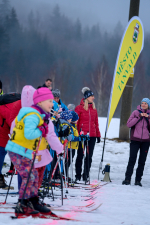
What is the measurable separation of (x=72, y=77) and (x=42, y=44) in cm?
497

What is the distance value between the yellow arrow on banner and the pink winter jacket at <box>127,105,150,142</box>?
2.60ft

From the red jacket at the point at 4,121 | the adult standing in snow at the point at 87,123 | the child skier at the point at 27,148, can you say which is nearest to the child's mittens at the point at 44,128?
the child skier at the point at 27,148

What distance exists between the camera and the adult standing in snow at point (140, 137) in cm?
655

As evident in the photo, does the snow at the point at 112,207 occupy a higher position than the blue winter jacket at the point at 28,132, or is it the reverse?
the blue winter jacket at the point at 28,132

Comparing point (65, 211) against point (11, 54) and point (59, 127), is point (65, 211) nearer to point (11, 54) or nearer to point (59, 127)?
point (59, 127)

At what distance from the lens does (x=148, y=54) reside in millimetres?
33500

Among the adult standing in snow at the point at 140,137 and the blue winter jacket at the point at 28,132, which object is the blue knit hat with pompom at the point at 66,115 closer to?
the adult standing in snow at the point at 140,137

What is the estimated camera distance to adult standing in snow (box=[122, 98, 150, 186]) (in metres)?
6.55

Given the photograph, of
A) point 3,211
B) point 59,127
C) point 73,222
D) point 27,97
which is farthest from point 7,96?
point 73,222

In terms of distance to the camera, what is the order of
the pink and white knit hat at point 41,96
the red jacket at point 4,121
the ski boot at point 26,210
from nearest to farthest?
the ski boot at point 26,210 → the pink and white knit hat at point 41,96 → the red jacket at point 4,121

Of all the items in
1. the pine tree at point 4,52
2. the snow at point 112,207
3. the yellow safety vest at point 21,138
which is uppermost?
the pine tree at point 4,52

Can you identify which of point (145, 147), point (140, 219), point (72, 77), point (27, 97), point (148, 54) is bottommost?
point (140, 219)

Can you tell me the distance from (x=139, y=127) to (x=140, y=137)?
0.23 metres

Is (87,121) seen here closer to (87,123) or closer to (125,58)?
(87,123)
